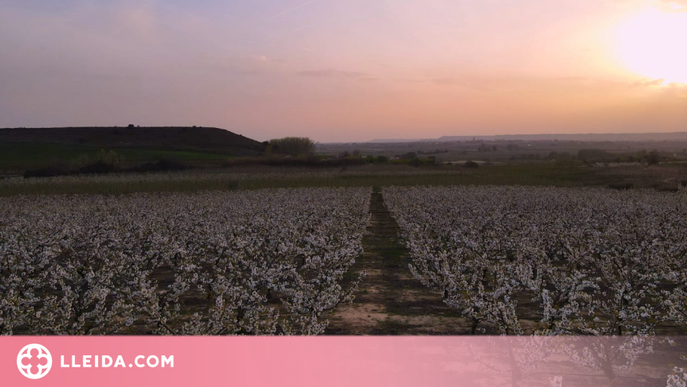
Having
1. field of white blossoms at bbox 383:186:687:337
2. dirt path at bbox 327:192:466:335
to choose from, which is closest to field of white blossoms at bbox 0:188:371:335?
dirt path at bbox 327:192:466:335

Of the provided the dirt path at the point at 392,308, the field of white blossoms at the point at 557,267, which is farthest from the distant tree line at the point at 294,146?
the dirt path at the point at 392,308

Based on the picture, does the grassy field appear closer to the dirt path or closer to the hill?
the dirt path

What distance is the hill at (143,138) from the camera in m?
109

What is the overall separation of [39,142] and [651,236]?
374ft

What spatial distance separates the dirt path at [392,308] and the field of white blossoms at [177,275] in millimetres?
612

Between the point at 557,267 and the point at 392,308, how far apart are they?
12.3 feet

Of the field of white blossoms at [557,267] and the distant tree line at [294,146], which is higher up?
the distant tree line at [294,146]

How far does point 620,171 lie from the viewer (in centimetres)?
5431

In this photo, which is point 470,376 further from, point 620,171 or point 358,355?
point 620,171

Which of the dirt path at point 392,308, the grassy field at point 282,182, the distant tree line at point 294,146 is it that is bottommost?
the dirt path at point 392,308

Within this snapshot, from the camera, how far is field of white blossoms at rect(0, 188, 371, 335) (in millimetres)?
8461

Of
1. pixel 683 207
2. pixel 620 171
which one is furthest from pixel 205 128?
pixel 683 207

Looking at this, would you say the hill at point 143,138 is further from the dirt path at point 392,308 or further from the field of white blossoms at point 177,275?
the dirt path at point 392,308

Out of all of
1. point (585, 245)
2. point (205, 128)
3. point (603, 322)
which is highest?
point (205, 128)
